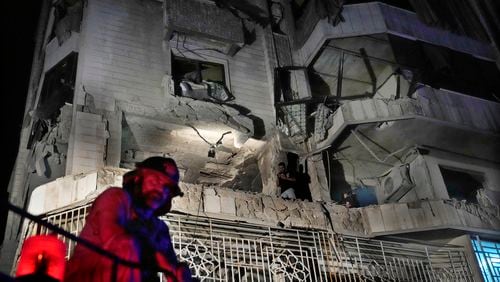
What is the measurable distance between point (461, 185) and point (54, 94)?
14962 millimetres

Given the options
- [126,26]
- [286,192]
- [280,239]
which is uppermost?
[126,26]

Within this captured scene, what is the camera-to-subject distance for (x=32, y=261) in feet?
18.0

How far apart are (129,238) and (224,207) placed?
7163 millimetres

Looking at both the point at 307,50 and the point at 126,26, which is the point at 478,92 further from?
the point at 126,26

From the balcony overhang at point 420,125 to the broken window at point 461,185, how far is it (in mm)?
941

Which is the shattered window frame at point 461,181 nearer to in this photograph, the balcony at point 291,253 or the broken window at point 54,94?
the balcony at point 291,253

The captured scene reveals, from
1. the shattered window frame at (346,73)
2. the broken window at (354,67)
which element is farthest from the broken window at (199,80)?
the broken window at (354,67)

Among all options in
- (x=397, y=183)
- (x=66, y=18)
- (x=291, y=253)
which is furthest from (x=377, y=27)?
(x=66, y=18)

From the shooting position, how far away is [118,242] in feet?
16.6

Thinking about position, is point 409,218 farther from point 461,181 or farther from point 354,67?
point 354,67

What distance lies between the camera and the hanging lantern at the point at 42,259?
544cm

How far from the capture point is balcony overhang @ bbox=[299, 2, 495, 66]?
16.9 metres

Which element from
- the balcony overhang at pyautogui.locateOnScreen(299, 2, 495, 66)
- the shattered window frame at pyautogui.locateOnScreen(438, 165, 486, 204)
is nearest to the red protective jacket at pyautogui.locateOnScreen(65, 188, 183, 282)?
the balcony overhang at pyautogui.locateOnScreen(299, 2, 495, 66)

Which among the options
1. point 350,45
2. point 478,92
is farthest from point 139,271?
point 478,92
